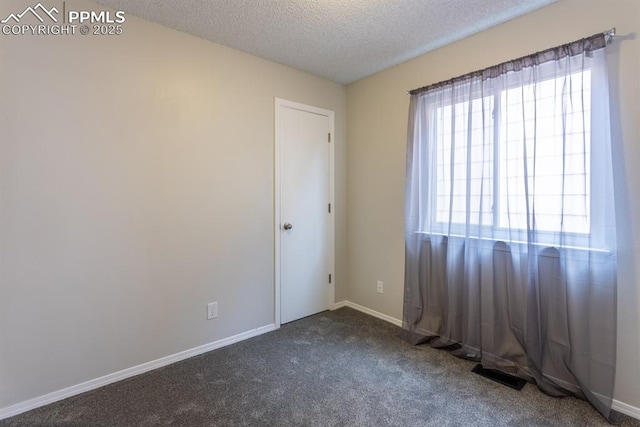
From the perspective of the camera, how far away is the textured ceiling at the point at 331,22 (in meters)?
2.05

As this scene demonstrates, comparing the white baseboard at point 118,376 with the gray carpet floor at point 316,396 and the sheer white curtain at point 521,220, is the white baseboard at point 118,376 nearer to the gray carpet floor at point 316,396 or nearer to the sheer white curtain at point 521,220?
the gray carpet floor at point 316,396

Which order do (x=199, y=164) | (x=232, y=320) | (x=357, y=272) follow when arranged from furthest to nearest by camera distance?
(x=357, y=272)
(x=232, y=320)
(x=199, y=164)

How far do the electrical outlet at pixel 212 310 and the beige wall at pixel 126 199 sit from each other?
0.04m

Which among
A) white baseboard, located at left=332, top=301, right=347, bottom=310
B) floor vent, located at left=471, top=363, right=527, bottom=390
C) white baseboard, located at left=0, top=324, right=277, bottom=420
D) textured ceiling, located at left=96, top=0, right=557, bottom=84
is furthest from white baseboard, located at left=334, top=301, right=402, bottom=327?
textured ceiling, located at left=96, top=0, right=557, bottom=84

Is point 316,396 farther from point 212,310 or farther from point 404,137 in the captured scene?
point 404,137

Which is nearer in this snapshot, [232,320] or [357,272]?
[232,320]

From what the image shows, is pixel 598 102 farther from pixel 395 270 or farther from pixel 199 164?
pixel 199 164

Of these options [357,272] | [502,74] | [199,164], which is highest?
[502,74]

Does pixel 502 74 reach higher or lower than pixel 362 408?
higher

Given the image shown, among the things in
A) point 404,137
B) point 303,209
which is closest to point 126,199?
point 303,209

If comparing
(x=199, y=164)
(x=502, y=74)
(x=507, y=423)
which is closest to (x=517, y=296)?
(x=507, y=423)

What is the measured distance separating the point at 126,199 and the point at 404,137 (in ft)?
7.64

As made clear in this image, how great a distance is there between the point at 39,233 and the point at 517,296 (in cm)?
308

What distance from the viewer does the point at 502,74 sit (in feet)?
7.24
